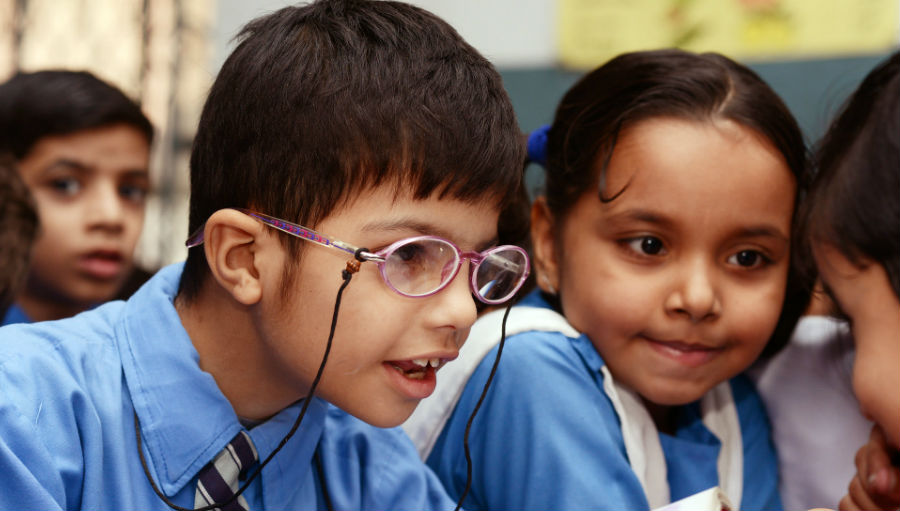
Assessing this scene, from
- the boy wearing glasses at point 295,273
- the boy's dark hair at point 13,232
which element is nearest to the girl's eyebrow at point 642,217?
the boy wearing glasses at point 295,273

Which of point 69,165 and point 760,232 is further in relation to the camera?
point 69,165

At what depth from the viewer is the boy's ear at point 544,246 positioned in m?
1.29

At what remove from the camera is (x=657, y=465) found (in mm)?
1170

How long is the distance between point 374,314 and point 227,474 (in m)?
0.24

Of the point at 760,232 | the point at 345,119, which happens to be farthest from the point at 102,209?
the point at 760,232

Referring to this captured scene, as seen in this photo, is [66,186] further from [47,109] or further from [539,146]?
[539,146]

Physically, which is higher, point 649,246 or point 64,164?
point 649,246

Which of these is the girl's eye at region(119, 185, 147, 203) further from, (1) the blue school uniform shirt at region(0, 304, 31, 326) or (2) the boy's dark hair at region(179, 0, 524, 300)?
(2) the boy's dark hair at region(179, 0, 524, 300)

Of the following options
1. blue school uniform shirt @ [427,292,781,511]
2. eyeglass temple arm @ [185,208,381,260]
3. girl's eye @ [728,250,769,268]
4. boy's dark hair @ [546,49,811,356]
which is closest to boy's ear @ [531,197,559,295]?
boy's dark hair @ [546,49,811,356]

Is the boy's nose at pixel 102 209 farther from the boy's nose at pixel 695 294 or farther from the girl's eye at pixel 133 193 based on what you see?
the boy's nose at pixel 695 294

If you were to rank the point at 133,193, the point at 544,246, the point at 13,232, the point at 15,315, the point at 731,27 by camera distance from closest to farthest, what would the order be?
the point at 544,246 → the point at 13,232 → the point at 15,315 → the point at 133,193 → the point at 731,27

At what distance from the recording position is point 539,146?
51.6 inches

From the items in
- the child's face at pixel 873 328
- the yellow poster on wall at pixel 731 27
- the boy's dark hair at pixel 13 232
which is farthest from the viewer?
the yellow poster on wall at pixel 731 27

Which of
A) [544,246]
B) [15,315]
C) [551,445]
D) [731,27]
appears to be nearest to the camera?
[551,445]
